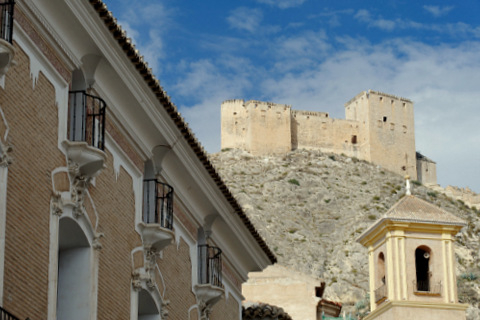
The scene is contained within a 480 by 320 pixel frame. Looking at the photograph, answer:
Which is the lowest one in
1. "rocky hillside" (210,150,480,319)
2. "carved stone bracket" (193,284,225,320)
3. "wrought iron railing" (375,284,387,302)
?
"carved stone bracket" (193,284,225,320)

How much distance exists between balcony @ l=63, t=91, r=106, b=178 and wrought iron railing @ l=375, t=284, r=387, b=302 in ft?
83.6

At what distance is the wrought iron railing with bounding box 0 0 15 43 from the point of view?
44.4 feet

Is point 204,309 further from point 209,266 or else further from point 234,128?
point 234,128

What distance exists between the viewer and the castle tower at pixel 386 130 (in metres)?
140

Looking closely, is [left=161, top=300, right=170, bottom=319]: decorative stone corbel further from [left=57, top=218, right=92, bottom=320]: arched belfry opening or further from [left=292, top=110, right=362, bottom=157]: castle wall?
[left=292, top=110, right=362, bottom=157]: castle wall

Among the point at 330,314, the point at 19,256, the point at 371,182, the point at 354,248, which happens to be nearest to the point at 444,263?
the point at 330,314

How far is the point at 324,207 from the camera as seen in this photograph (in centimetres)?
12925

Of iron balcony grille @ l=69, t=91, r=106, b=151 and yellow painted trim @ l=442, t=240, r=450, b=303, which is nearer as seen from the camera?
iron balcony grille @ l=69, t=91, r=106, b=151

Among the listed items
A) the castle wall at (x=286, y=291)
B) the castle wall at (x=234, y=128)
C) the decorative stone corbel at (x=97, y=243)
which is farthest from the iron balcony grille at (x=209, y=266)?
the castle wall at (x=234, y=128)

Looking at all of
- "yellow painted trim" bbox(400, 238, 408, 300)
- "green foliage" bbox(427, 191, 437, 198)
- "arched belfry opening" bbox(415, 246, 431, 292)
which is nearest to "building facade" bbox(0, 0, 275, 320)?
"yellow painted trim" bbox(400, 238, 408, 300)

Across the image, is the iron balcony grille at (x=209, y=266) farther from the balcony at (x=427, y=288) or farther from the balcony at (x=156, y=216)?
the balcony at (x=427, y=288)

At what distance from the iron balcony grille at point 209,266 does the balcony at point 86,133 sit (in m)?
6.77

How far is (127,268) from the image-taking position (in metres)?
18.3

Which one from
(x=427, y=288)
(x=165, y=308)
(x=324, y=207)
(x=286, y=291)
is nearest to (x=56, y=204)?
(x=165, y=308)
